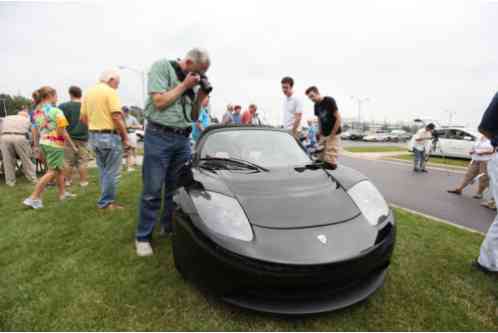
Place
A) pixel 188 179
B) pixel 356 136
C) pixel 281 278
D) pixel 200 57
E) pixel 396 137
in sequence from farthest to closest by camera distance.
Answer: pixel 356 136
pixel 396 137
pixel 200 57
pixel 188 179
pixel 281 278

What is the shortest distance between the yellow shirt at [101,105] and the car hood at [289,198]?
6.67ft

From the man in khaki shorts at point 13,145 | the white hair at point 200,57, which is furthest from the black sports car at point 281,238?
the man in khaki shorts at point 13,145

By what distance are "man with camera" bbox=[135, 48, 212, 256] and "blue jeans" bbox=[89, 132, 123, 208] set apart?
1.23 m

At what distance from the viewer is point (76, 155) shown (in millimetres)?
4621

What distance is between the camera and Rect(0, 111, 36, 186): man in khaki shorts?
4918 millimetres

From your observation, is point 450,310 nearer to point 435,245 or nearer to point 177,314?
point 435,245

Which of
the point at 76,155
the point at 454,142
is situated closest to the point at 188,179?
the point at 76,155

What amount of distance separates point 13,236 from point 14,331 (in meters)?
1.69

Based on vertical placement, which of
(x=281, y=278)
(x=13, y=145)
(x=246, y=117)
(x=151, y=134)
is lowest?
(x=281, y=278)

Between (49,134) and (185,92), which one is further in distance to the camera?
(49,134)

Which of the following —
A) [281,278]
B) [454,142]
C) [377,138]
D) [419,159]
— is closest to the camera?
[281,278]

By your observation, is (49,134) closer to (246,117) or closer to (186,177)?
(186,177)

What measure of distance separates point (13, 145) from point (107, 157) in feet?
11.1

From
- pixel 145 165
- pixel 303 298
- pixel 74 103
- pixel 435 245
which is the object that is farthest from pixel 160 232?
pixel 74 103
